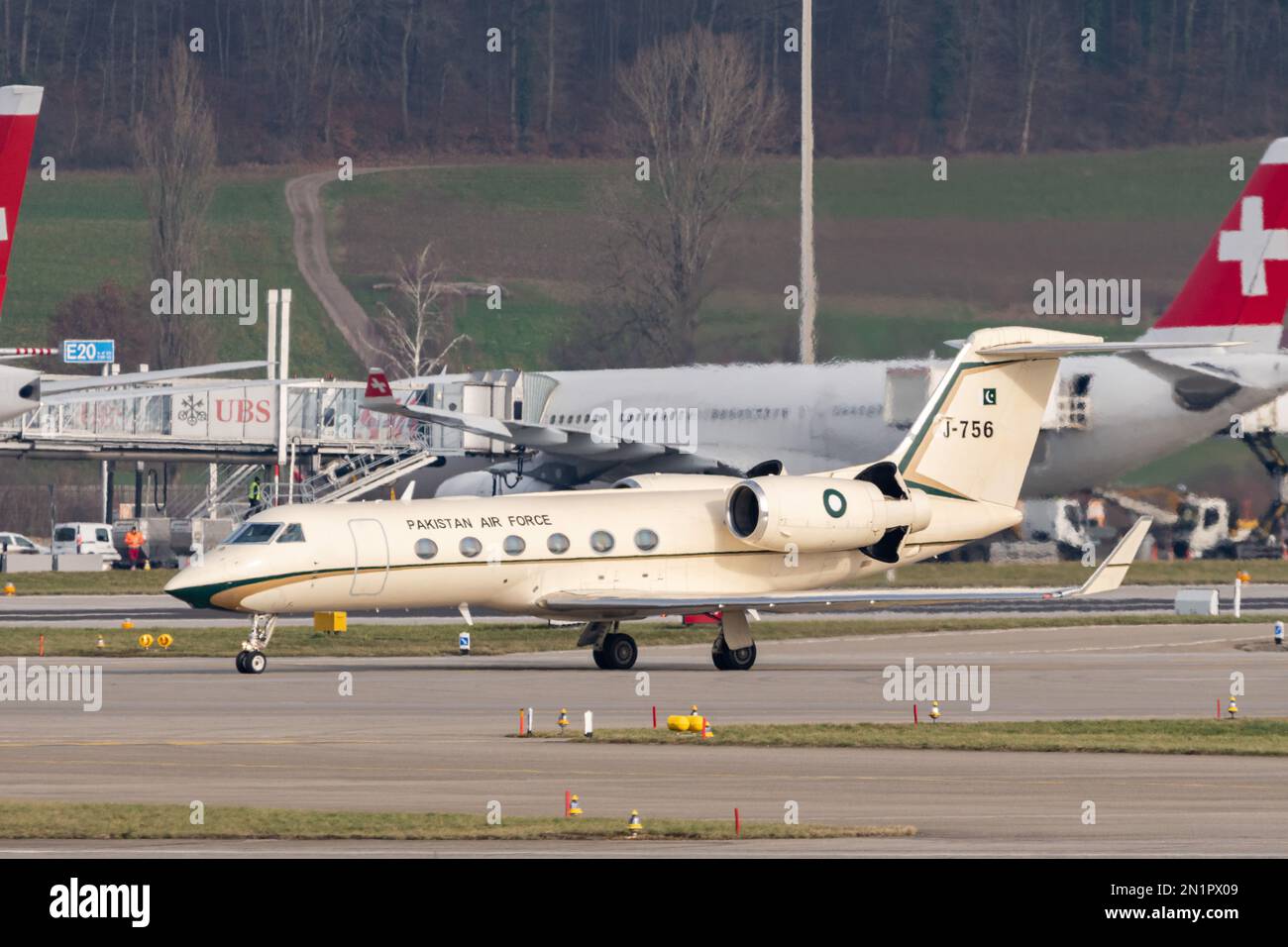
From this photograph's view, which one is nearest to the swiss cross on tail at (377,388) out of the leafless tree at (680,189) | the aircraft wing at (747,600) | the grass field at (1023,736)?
the aircraft wing at (747,600)

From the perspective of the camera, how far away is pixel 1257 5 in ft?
402

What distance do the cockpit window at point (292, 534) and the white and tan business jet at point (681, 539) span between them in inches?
0.9

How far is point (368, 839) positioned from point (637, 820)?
223 cm

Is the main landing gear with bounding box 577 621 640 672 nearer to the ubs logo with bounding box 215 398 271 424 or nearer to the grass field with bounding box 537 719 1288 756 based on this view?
the grass field with bounding box 537 719 1288 756

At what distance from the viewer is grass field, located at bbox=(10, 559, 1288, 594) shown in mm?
56406

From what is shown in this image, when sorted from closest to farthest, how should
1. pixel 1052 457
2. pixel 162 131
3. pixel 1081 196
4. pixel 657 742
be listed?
pixel 657 742
pixel 1052 457
pixel 1081 196
pixel 162 131

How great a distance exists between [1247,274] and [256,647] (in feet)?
→ 120

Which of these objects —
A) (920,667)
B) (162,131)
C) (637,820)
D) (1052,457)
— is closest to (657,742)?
(637,820)

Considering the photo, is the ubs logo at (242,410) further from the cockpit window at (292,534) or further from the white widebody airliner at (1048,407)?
the cockpit window at (292,534)

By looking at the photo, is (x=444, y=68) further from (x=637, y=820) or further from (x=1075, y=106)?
(x=637, y=820)

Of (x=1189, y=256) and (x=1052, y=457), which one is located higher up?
(x=1189, y=256)

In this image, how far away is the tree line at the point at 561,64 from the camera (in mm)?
112000

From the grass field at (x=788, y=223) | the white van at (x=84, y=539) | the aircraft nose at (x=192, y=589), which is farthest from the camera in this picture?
the white van at (x=84, y=539)

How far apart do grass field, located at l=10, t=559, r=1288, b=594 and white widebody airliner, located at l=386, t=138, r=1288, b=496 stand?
12.5 ft
